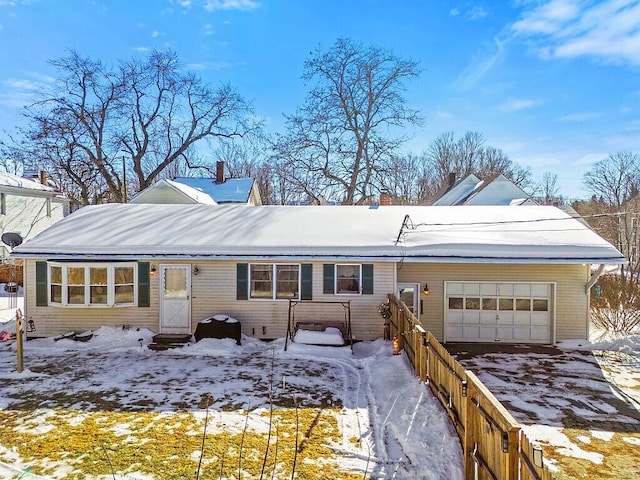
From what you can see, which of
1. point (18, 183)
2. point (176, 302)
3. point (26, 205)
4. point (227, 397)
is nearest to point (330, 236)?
point (176, 302)

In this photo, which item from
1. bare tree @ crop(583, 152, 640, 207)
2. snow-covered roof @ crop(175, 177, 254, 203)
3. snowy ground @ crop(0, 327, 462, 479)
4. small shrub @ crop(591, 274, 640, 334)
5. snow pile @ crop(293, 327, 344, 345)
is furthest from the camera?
bare tree @ crop(583, 152, 640, 207)

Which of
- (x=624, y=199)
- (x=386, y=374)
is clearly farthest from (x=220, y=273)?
(x=624, y=199)

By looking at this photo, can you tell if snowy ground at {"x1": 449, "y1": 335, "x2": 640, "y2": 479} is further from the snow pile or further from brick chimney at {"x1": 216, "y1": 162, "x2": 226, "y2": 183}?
brick chimney at {"x1": 216, "y1": 162, "x2": 226, "y2": 183}

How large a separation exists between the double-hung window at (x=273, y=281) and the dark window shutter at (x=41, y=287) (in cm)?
582

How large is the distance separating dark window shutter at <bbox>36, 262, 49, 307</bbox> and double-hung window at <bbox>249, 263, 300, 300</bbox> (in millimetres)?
5825

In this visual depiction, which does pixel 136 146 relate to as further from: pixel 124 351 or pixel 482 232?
pixel 482 232

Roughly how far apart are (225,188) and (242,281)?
15.7 m

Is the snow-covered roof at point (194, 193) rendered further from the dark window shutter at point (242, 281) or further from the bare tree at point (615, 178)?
the bare tree at point (615, 178)

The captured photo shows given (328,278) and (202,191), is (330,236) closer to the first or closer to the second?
(328,278)

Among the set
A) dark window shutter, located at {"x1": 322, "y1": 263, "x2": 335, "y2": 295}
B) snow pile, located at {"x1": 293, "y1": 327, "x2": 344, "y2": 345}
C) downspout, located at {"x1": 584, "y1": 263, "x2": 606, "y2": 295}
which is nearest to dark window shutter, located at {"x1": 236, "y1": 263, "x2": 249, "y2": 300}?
snow pile, located at {"x1": 293, "y1": 327, "x2": 344, "y2": 345}

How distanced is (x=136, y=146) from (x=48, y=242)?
23885 mm

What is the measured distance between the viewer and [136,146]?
108ft

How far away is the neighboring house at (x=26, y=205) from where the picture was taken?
84.2 ft

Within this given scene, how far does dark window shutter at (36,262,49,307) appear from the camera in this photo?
1138 cm
